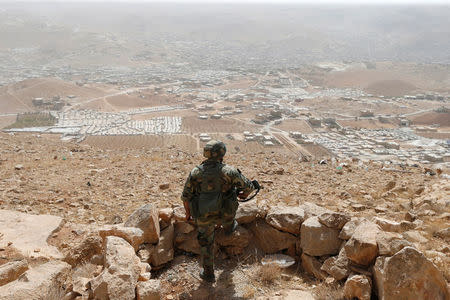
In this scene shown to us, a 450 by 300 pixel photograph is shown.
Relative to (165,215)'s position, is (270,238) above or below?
below

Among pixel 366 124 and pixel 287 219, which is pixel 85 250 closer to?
pixel 287 219

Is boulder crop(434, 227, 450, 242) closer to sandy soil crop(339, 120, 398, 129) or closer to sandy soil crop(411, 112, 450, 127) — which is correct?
sandy soil crop(339, 120, 398, 129)

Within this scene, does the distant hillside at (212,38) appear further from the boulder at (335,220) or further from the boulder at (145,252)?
the boulder at (335,220)

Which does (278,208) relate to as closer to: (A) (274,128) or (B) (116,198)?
(B) (116,198)

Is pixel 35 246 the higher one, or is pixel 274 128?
pixel 35 246

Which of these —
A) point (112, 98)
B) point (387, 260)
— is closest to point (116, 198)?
point (387, 260)

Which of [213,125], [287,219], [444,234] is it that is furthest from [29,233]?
[213,125]
